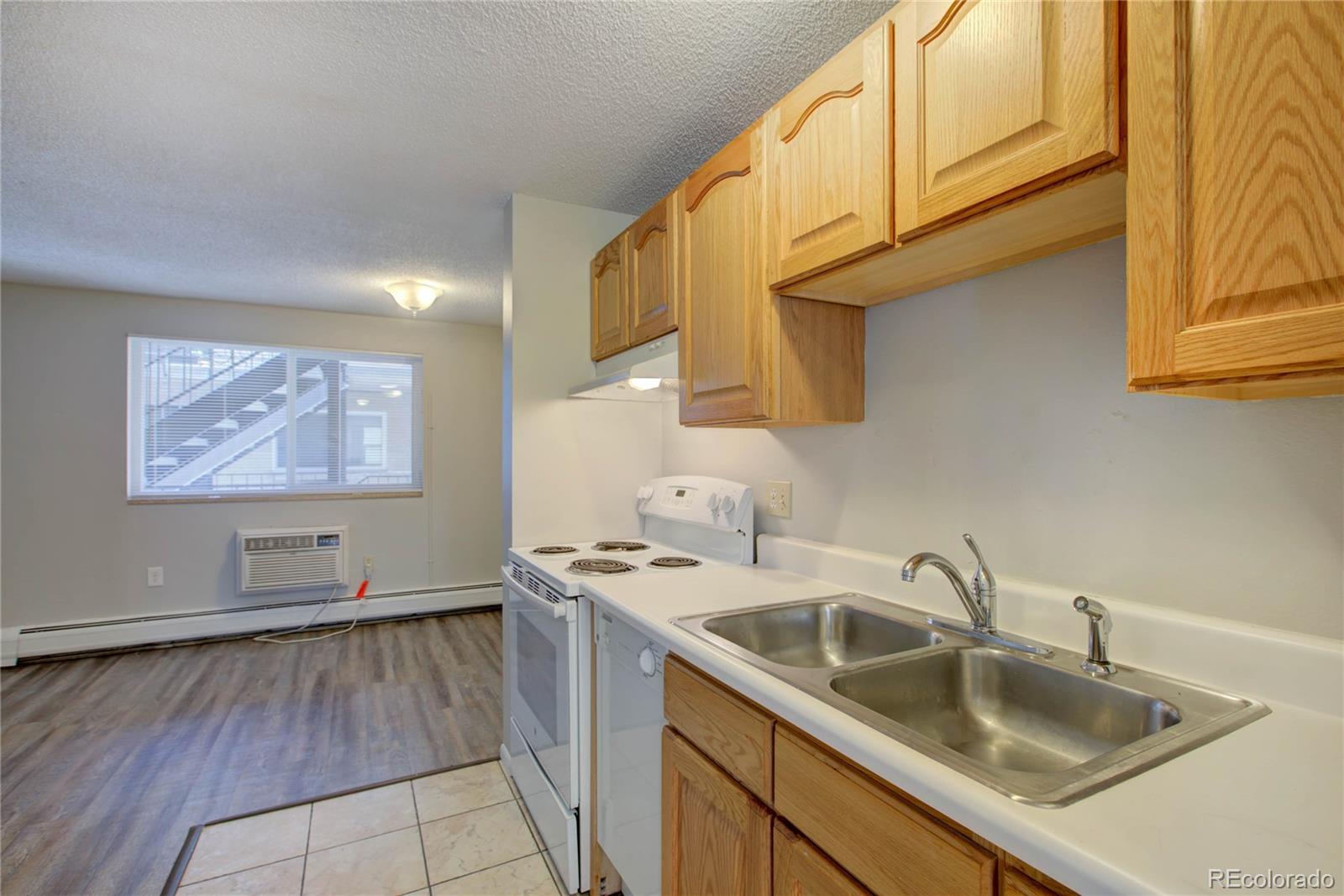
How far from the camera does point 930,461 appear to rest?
1471 millimetres

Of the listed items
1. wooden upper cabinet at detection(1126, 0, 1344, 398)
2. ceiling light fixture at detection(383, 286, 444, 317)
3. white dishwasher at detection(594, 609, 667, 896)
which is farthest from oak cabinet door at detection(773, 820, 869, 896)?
ceiling light fixture at detection(383, 286, 444, 317)

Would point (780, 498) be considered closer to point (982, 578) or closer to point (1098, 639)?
point (982, 578)

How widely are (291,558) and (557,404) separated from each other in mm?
2832

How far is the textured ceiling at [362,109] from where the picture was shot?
1.43m

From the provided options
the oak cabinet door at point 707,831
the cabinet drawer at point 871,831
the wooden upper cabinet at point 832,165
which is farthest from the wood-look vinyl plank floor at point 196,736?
the wooden upper cabinet at point 832,165

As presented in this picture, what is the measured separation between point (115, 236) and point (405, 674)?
253 cm

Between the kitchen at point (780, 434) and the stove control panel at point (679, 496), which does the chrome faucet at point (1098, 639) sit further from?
the stove control panel at point (679, 496)

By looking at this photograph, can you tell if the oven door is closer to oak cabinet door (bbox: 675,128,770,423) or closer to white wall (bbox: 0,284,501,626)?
oak cabinet door (bbox: 675,128,770,423)

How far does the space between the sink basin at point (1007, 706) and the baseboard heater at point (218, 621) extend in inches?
162

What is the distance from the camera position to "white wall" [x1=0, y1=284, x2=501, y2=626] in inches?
142

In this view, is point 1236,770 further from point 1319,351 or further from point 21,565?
point 21,565

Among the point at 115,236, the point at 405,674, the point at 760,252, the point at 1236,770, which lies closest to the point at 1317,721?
the point at 1236,770

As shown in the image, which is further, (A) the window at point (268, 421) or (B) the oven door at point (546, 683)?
(A) the window at point (268, 421)

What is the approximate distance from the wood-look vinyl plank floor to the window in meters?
1.08
